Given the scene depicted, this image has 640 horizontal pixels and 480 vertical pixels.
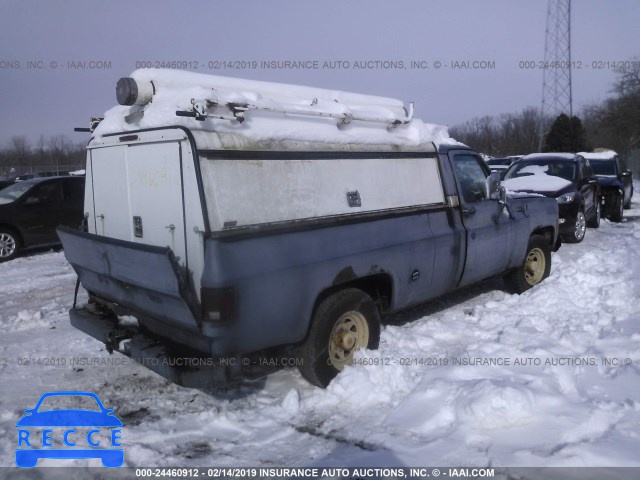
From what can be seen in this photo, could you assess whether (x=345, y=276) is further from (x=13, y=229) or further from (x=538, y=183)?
(x=13, y=229)

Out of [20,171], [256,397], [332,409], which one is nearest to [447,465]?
[332,409]

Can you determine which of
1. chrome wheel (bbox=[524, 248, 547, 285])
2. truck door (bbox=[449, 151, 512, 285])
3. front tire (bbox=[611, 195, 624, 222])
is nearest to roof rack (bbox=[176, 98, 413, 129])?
truck door (bbox=[449, 151, 512, 285])

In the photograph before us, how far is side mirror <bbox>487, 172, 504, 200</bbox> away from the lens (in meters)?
6.23

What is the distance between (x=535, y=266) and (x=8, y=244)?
9970mm

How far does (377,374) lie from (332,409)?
1.65 ft

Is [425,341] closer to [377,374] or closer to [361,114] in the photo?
[377,374]

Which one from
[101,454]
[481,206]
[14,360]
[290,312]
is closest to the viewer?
[101,454]

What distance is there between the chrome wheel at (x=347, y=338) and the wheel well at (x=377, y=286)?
0.84ft

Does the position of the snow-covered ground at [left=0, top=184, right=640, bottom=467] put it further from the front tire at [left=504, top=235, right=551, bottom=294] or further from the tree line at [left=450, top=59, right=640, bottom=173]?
the tree line at [left=450, top=59, right=640, bottom=173]

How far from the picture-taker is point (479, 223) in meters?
6.02

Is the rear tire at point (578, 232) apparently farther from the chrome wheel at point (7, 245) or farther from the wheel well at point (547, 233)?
the chrome wheel at point (7, 245)

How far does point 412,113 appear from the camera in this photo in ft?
18.5

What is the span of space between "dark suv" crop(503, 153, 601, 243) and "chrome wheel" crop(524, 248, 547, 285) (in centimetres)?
395

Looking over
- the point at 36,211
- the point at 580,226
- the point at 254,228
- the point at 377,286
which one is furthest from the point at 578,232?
the point at 36,211
